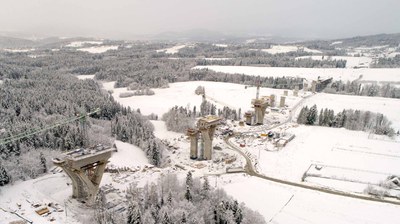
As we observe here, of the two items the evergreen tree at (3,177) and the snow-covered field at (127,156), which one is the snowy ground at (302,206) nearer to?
the snow-covered field at (127,156)

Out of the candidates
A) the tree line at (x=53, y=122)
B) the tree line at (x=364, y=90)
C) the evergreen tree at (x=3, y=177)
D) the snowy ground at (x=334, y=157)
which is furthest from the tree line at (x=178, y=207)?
the tree line at (x=364, y=90)

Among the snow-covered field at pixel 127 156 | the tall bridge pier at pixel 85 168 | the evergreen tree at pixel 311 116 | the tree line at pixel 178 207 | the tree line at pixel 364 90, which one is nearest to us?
the tree line at pixel 178 207

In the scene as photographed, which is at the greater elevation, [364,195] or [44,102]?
[44,102]

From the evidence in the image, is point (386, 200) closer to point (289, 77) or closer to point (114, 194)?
point (114, 194)

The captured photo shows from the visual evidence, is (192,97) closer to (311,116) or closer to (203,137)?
(311,116)

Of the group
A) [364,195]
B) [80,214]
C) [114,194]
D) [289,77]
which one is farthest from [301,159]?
Answer: [289,77]

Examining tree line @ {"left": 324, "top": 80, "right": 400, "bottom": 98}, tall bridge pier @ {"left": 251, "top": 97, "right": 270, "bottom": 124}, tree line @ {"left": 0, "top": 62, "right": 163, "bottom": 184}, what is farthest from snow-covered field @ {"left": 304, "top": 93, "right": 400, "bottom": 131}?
tree line @ {"left": 0, "top": 62, "right": 163, "bottom": 184}

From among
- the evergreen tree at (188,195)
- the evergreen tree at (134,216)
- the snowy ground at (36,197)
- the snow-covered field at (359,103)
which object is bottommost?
the snow-covered field at (359,103)
